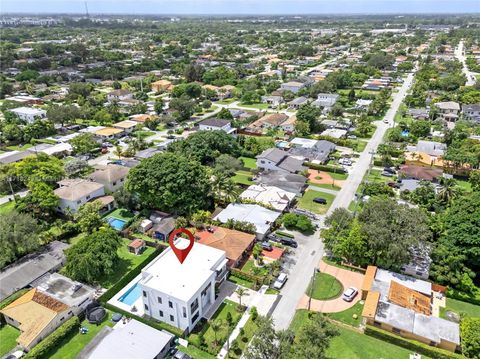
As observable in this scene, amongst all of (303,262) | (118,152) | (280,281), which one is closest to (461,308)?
(303,262)

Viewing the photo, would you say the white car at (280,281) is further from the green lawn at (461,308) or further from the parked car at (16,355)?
the parked car at (16,355)

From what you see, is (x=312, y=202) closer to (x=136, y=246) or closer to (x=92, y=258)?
(x=136, y=246)

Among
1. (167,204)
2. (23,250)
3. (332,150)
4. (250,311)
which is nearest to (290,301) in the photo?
(250,311)

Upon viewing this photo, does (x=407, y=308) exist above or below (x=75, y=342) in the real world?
above

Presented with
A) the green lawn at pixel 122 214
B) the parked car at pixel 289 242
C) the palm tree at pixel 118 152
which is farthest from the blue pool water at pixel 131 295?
the palm tree at pixel 118 152

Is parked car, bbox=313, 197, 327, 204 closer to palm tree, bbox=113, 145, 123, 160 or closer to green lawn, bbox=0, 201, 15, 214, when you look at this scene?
palm tree, bbox=113, 145, 123, 160

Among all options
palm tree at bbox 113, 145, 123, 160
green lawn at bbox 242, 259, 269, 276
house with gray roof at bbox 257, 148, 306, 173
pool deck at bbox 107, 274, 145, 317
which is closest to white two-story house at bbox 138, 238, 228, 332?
pool deck at bbox 107, 274, 145, 317
